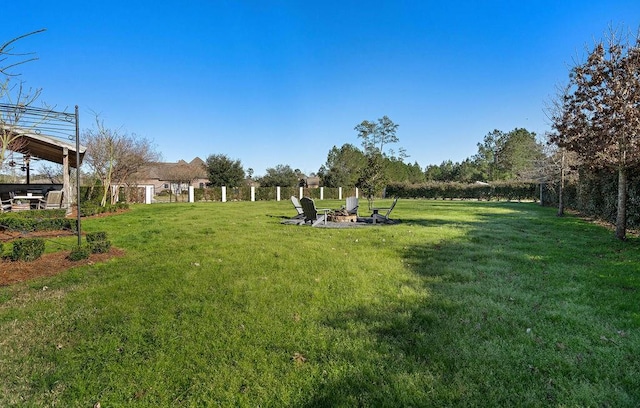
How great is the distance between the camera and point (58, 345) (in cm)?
296

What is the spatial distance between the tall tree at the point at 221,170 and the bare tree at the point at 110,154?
12.7 meters

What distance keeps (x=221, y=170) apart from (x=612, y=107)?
117 feet

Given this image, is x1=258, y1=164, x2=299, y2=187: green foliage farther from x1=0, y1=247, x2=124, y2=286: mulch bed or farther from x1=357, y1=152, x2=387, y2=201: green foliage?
x1=0, y1=247, x2=124, y2=286: mulch bed

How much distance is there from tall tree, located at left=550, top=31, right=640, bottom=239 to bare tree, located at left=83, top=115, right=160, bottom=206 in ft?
71.1

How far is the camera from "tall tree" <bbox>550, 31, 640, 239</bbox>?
8.06 m

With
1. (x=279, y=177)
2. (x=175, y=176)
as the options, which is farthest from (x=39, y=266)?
(x=175, y=176)

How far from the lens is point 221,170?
38.5 meters

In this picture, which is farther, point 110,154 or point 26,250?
point 110,154

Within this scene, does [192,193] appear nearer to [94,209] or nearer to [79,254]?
[94,209]

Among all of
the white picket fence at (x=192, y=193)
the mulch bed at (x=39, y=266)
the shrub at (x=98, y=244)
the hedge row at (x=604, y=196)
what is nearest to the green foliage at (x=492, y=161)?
the white picket fence at (x=192, y=193)

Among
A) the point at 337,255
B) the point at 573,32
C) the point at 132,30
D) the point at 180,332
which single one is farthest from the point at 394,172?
the point at 180,332

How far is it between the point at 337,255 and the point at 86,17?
430 inches

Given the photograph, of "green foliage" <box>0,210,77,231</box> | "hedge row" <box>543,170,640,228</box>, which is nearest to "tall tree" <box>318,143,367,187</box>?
"hedge row" <box>543,170,640,228</box>

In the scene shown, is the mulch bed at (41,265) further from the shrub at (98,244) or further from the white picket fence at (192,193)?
the white picket fence at (192,193)
